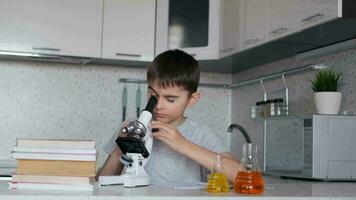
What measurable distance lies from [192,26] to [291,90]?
0.66 m

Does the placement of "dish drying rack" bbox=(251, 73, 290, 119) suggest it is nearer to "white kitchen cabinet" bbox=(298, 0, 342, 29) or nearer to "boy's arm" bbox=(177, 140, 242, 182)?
"white kitchen cabinet" bbox=(298, 0, 342, 29)

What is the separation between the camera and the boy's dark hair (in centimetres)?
157

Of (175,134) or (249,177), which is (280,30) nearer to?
(175,134)

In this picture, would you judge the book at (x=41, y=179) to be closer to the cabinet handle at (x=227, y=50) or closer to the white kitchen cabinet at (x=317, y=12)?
the white kitchen cabinet at (x=317, y=12)

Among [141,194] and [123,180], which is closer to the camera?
[141,194]

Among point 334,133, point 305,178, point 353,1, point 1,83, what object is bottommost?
point 305,178

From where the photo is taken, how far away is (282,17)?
87.6 inches

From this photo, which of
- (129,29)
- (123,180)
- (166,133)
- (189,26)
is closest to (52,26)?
(129,29)

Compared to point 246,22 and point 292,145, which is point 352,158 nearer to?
point 292,145

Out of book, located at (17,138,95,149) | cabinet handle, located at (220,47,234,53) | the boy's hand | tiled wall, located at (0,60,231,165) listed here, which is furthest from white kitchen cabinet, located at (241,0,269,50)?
book, located at (17,138,95,149)

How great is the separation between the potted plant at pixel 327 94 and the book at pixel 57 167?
122 cm

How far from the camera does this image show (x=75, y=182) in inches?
45.8

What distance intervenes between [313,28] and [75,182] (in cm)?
121

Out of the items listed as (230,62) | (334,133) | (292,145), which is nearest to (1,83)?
(230,62)
